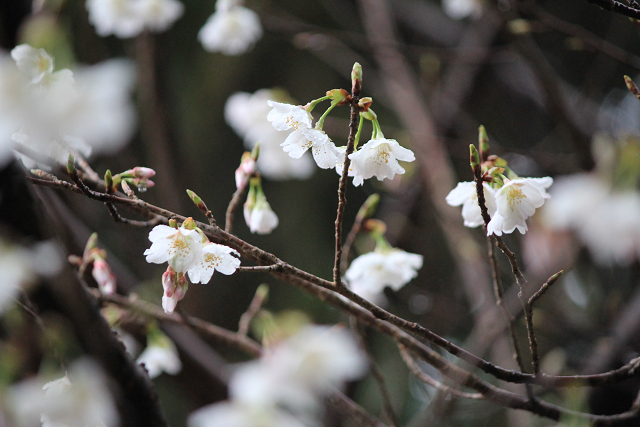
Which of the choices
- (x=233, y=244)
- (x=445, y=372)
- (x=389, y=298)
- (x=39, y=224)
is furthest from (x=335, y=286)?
(x=389, y=298)

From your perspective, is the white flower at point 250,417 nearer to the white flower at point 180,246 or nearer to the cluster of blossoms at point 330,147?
the white flower at point 180,246

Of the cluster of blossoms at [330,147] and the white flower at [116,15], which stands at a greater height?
the cluster of blossoms at [330,147]

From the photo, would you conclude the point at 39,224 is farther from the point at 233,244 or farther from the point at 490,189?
the point at 490,189

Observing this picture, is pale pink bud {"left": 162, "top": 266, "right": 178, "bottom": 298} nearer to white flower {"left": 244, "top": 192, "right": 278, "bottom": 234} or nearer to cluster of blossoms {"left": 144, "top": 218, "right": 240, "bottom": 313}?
cluster of blossoms {"left": 144, "top": 218, "right": 240, "bottom": 313}

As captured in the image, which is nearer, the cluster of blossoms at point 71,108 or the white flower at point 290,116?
the cluster of blossoms at point 71,108

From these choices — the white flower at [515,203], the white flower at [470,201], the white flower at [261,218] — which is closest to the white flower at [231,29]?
the white flower at [261,218]

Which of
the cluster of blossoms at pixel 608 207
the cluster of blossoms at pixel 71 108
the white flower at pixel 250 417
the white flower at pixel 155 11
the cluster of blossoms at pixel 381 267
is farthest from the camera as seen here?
the white flower at pixel 155 11

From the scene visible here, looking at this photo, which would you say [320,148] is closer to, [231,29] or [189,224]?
[189,224]
